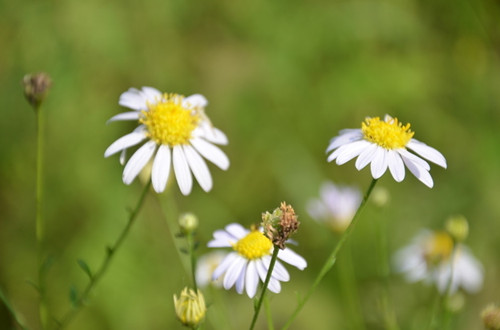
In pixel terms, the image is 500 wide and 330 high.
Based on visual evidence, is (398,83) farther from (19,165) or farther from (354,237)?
(19,165)

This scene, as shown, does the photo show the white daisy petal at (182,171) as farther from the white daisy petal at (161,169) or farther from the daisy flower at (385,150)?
the daisy flower at (385,150)

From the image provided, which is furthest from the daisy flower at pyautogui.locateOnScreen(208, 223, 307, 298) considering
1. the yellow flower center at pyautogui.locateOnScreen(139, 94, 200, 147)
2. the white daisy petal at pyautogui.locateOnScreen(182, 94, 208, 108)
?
the white daisy petal at pyautogui.locateOnScreen(182, 94, 208, 108)

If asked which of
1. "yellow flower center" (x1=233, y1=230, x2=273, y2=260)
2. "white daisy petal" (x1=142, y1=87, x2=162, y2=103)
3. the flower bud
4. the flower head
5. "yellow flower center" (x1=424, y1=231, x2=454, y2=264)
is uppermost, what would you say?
"yellow flower center" (x1=424, y1=231, x2=454, y2=264)

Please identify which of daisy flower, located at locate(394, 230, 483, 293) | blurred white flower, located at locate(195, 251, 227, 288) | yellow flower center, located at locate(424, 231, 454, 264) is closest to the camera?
blurred white flower, located at locate(195, 251, 227, 288)

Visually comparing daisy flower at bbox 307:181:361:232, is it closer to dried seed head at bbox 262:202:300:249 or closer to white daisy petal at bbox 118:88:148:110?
white daisy petal at bbox 118:88:148:110

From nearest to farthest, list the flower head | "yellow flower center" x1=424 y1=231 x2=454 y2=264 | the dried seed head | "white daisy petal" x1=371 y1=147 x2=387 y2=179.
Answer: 1. the dried seed head
2. the flower head
3. "white daisy petal" x1=371 y1=147 x2=387 y2=179
4. "yellow flower center" x1=424 y1=231 x2=454 y2=264

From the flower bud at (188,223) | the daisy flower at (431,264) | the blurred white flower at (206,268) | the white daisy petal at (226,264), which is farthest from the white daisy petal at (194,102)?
the daisy flower at (431,264)

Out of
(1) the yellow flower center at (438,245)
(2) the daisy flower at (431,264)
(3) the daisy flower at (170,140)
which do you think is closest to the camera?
(3) the daisy flower at (170,140)

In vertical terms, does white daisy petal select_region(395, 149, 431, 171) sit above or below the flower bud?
above
